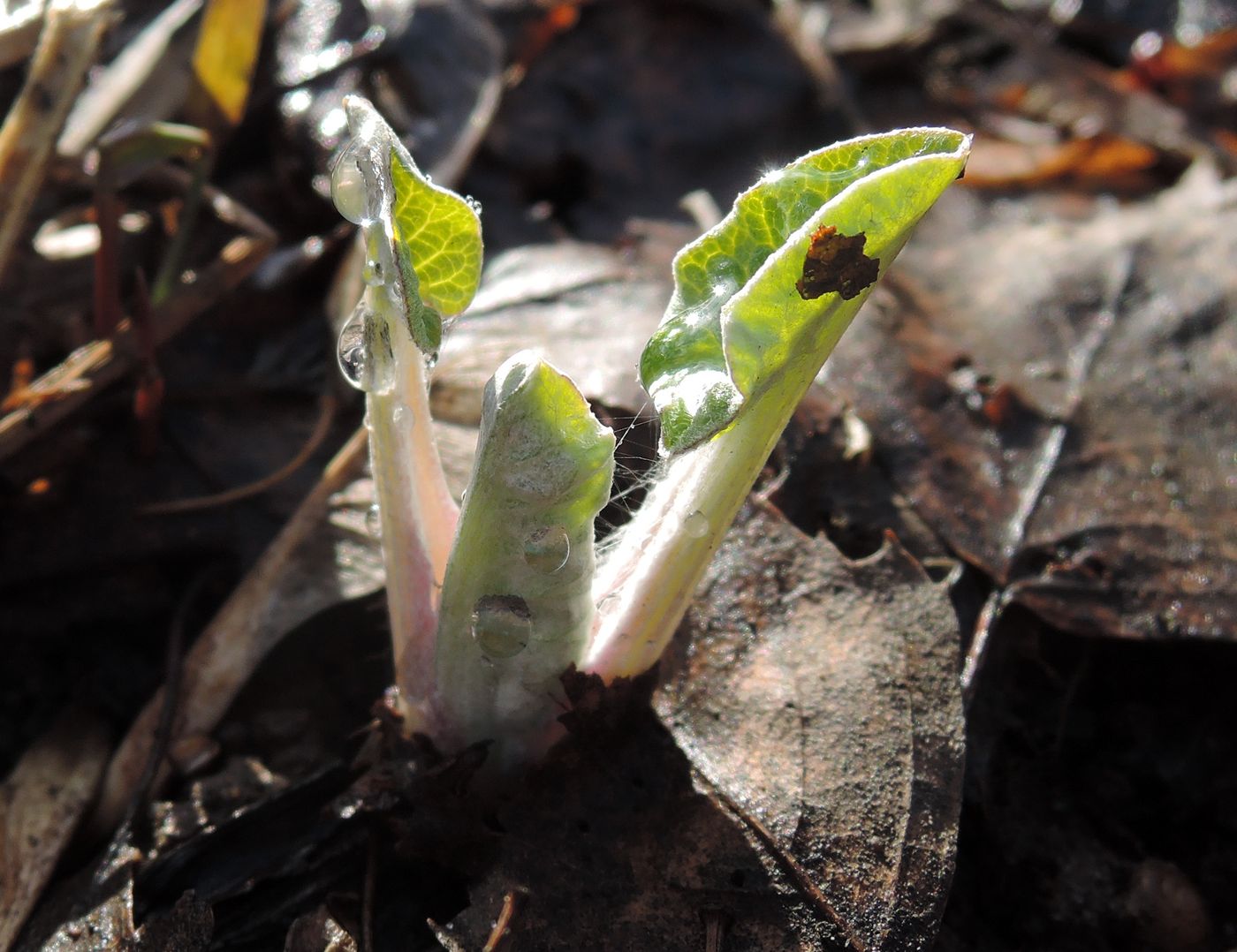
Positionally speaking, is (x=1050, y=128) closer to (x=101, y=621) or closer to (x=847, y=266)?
(x=847, y=266)

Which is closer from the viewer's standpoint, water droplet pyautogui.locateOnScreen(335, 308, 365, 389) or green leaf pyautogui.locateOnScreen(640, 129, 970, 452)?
green leaf pyautogui.locateOnScreen(640, 129, 970, 452)

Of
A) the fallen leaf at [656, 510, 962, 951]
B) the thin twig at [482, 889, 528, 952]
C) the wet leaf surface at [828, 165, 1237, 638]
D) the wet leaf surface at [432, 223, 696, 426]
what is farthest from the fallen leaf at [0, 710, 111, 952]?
the wet leaf surface at [828, 165, 1237, 638]

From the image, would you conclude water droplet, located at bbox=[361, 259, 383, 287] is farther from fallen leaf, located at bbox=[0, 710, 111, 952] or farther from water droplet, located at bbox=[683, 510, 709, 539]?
fallen leaf, located at bbox=[0, 710, 111, 952]

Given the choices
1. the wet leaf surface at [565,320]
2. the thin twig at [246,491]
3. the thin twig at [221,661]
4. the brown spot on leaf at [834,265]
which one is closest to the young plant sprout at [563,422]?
the brown spot on leaf at [834,265]

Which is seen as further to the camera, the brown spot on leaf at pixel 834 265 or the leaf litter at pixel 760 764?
the leaf litter at pixel 760 764

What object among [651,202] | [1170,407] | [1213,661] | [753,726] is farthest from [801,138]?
[753,726]

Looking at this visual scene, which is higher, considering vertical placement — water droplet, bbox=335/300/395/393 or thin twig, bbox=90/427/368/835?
water droplet, bbox=335/300/395/393

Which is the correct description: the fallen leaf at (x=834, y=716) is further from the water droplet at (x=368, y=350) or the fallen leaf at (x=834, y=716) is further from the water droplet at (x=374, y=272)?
the water droplet at (x=374, y=272)
